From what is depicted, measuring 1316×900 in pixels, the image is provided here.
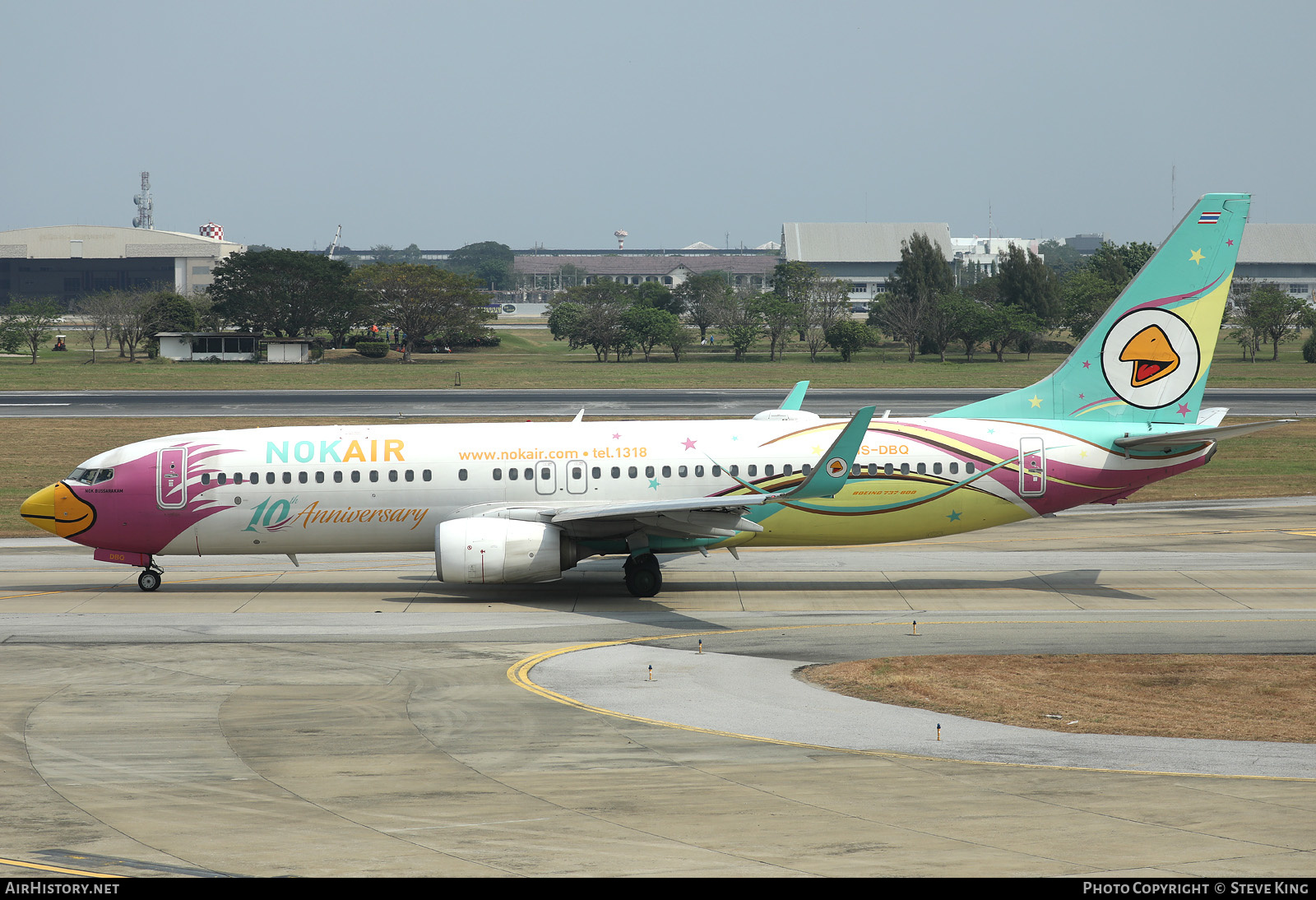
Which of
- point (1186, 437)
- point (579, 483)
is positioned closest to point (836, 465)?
point (579, 483)

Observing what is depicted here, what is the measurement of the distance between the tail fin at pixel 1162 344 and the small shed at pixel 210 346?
105 meters

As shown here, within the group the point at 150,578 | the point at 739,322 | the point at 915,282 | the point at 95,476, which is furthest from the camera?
the point at 915,282

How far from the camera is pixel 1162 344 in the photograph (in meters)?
31.3

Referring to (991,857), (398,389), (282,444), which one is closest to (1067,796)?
(991,857)

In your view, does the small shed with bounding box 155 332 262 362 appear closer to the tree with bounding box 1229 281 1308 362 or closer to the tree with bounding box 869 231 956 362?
the tree with bounding box 869 231 956 362

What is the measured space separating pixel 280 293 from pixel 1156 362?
119 m

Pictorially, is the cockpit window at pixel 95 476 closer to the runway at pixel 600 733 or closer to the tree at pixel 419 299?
the runway at pixel 600 733

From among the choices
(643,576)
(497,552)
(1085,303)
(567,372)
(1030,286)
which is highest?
(1030,286)

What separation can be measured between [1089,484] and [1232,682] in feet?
30.8

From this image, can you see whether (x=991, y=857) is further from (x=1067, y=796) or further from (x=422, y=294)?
(x=422, y=294)

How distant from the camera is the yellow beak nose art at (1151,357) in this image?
31.3m

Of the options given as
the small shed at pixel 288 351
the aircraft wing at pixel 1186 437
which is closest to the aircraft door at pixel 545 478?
the aircraft wing at pixel 1186 437

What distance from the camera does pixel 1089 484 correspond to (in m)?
30.3

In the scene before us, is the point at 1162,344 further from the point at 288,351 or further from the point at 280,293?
the point at 280,293
